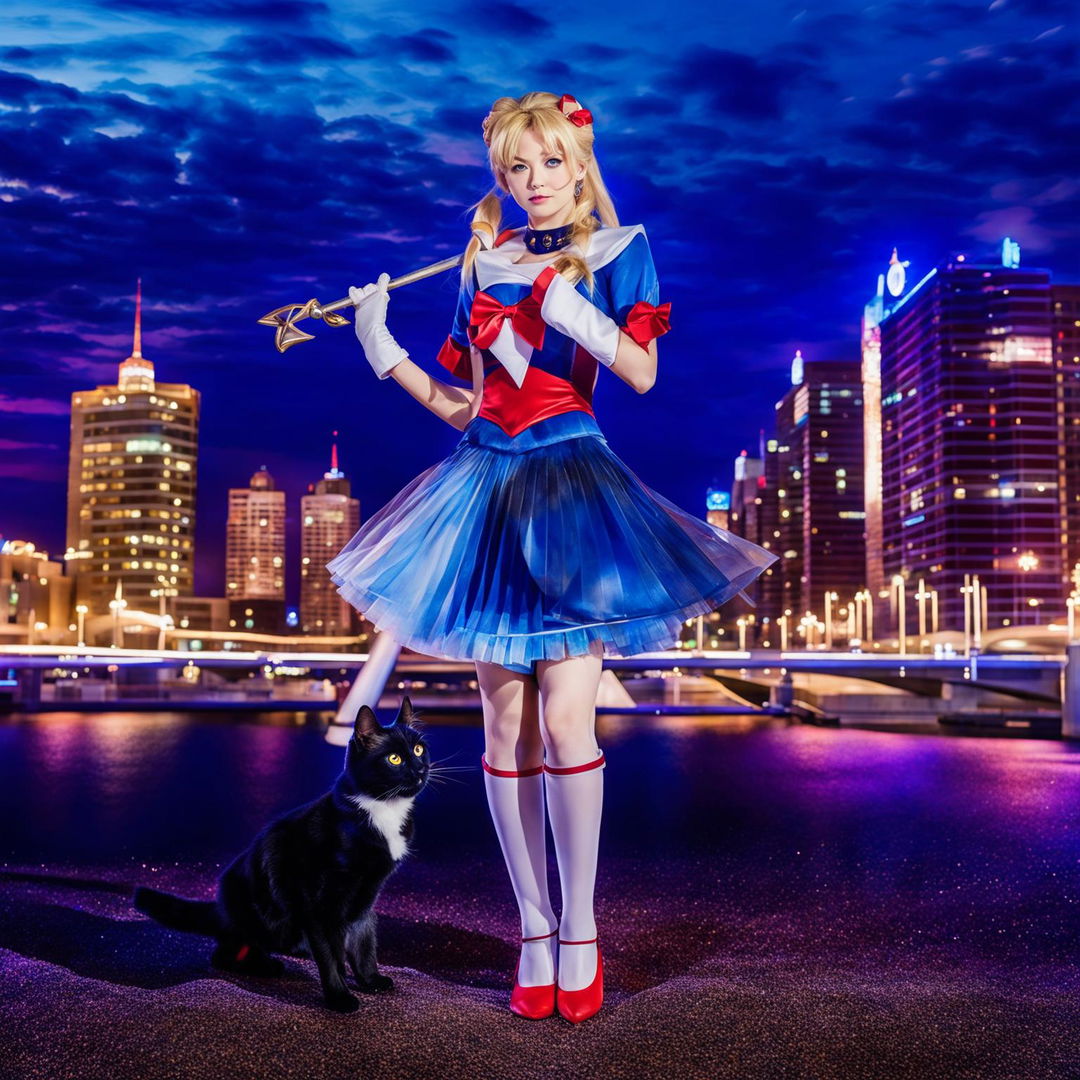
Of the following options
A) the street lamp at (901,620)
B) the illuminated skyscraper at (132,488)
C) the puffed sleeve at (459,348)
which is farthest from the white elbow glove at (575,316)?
the illuminated skyscraper at (132,488)

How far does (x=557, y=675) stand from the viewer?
3.32 m

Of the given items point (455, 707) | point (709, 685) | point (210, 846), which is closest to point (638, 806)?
point (210, 846)

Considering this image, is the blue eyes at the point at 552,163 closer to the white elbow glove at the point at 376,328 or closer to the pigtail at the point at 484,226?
the pigtail at the point at 484,226

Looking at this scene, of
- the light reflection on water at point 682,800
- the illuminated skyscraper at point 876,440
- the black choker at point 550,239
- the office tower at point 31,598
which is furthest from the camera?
the illuminated skyscraper at point 876,440

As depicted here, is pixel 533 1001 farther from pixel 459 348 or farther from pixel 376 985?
pixel 459 348

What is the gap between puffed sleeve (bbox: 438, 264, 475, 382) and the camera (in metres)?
4.04

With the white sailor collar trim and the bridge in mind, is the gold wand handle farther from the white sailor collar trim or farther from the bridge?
the bridge

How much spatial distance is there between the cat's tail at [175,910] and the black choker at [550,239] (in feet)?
7.81

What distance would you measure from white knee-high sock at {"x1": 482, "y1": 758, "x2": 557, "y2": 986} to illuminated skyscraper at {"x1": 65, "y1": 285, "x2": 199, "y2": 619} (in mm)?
130872

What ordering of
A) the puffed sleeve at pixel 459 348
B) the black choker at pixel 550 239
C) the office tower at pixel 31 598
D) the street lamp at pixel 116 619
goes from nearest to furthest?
the black choker at pixel 550 239
the puffed sleeve at pixel 459 348
the street lamp at pixel 116 619
the office tower at pixel 31 598

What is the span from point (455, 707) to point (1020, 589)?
93.4 m

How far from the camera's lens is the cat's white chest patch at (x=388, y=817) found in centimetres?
327

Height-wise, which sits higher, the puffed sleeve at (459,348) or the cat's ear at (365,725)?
the puffed sleeve at (459,348)

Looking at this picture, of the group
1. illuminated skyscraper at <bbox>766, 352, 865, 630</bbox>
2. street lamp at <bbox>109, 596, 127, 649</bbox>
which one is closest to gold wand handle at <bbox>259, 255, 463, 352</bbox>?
street lamp at <bbox>109, 596, 127, 649</bbox>
